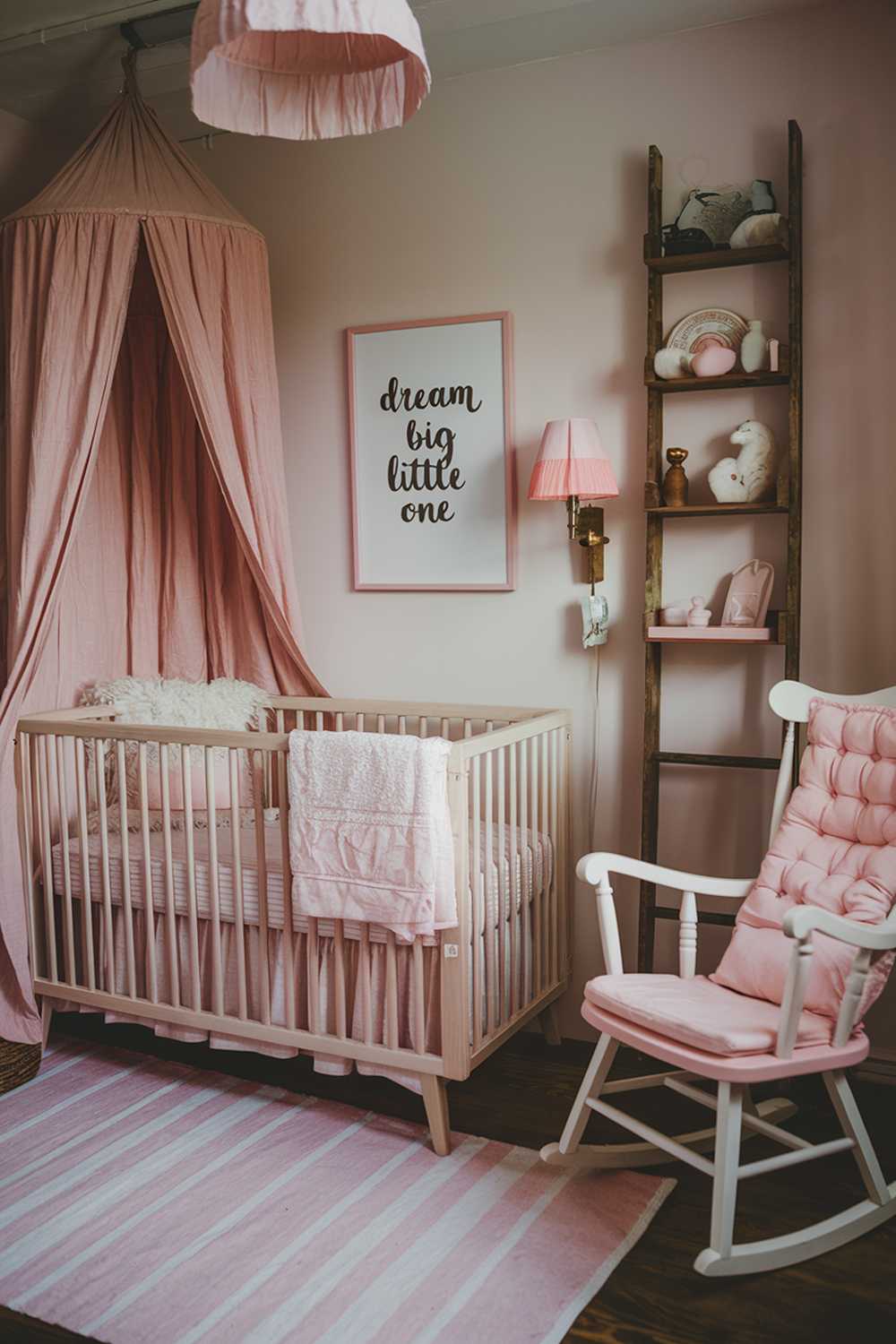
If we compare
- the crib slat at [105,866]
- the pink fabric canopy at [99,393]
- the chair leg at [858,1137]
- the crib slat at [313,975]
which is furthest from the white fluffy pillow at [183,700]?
the chair leg at [858,1137]

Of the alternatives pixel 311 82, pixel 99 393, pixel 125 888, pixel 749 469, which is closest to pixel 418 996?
pixel 125 888

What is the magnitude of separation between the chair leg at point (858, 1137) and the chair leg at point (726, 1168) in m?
0.25

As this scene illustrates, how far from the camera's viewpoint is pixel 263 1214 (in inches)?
89.9

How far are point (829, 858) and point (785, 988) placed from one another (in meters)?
0.49

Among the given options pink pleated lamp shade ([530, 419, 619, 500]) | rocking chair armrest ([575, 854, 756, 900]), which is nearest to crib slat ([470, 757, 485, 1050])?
rocking chair armrest ([575, 854, 756, 900])

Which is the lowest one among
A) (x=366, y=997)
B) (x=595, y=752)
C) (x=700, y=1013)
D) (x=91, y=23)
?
(x=366, y=997)

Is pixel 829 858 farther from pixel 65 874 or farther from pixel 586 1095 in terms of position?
pixel 65 874

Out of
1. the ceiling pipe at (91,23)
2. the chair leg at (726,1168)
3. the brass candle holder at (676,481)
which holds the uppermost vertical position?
the ceiling pipe at (91,23)

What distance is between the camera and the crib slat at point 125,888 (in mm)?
2885

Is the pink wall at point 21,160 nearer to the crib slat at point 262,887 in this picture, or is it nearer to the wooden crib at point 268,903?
the wooden crib at point 268,903

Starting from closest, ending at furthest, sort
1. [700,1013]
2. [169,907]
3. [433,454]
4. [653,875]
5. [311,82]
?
[311,82], [700,1013], [653,875], [169,907], [433,454]

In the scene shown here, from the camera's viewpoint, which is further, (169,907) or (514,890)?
(169,907)

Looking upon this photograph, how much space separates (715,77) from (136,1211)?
300 centimetres

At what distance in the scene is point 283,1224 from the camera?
225 cm
